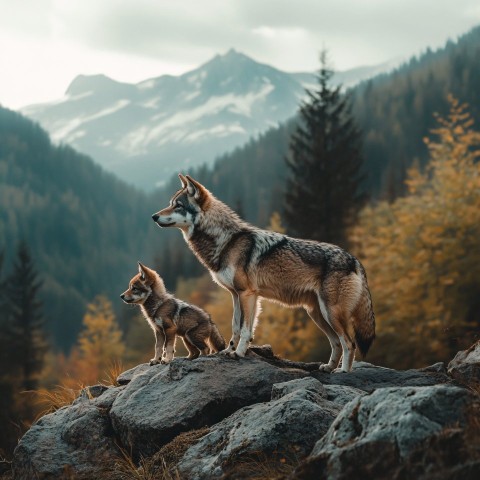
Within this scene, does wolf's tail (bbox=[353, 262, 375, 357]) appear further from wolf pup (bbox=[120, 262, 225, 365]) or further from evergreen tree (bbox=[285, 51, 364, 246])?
evergreen tree (bbox=[285, 51, 364, 246])

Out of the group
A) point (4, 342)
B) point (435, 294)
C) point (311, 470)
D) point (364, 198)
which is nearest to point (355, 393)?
point (311, 470)

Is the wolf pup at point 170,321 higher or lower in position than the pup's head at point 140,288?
lower

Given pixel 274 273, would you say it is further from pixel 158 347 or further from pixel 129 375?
pixel 129 375

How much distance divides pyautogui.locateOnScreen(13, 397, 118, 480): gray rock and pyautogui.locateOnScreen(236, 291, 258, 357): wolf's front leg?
228 centimetres

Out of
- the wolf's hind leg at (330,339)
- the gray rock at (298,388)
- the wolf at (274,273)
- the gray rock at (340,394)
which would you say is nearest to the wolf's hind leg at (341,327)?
the wolf at (274,273)

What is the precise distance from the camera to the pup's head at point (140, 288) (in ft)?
38.4

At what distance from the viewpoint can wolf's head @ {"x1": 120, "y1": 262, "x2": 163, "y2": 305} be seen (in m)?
11.7

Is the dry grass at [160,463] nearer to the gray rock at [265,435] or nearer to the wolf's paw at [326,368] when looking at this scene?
the gray rock at [265,435]

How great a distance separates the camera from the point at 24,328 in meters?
59.5

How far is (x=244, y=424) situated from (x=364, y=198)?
116 ft

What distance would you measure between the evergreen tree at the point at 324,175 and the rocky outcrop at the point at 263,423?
2886cm

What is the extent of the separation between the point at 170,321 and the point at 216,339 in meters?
0.89

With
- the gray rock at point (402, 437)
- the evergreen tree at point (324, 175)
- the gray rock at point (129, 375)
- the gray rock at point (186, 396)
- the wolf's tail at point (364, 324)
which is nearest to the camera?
the gray rock at point (402, 437)

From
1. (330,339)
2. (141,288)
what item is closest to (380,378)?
(330,339)
